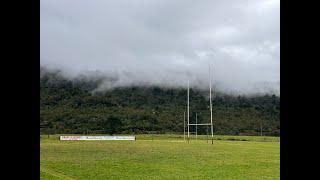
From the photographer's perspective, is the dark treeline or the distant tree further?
the dark treeline

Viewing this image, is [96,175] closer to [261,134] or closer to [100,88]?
[261,134]

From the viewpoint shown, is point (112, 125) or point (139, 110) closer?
point (112, 125)

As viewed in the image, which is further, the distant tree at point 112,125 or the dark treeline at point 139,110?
the dark treeline at point 139,110

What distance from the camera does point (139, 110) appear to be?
50.7m

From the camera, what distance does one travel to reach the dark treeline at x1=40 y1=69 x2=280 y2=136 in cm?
4225

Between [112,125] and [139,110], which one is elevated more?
[139,110]

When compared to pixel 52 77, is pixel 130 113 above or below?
below

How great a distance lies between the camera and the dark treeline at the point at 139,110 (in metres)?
42.2
